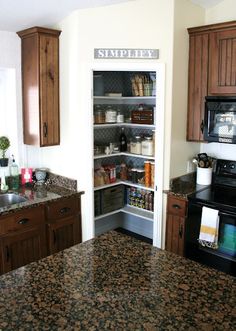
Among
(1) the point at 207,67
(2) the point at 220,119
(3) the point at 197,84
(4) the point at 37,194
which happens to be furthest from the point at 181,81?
(4) the point at 37,194

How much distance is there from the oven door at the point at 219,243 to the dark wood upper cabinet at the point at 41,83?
1472 millimetres

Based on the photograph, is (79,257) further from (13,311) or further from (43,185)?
(43,185)

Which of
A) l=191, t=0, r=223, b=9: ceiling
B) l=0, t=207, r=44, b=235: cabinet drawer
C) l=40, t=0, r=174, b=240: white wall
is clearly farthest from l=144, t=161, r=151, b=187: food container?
l=191, t=0, r=223, b=9: ceiling

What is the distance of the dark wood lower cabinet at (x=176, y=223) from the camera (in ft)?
9.66

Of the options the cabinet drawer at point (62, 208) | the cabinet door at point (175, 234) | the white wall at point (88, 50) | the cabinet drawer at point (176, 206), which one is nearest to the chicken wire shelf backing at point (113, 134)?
the white wall at point (88, 50)

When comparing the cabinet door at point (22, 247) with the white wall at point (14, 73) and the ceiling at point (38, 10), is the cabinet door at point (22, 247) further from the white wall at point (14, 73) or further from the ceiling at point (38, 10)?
the ceiling at point (38, 10)

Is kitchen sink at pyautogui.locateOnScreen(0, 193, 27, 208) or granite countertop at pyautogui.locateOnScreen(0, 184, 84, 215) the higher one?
granite countertop at pyautogui.locateOnScreen(0, 184, 84, 215)

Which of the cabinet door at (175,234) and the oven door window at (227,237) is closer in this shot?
the oven door window at (227,237)

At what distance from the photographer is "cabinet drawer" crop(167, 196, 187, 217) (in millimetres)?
2927

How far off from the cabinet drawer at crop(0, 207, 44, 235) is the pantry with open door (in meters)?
0.81

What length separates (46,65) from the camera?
3.03 metres

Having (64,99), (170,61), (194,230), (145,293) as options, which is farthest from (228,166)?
(145,293)

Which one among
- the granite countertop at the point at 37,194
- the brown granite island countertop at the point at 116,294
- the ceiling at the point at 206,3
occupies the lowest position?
the brown granite island countertop at the point at 116,294

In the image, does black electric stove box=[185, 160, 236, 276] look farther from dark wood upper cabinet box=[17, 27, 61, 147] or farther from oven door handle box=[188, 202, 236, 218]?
dark wood upper cabinet box=[17, 27, 61, 147]
